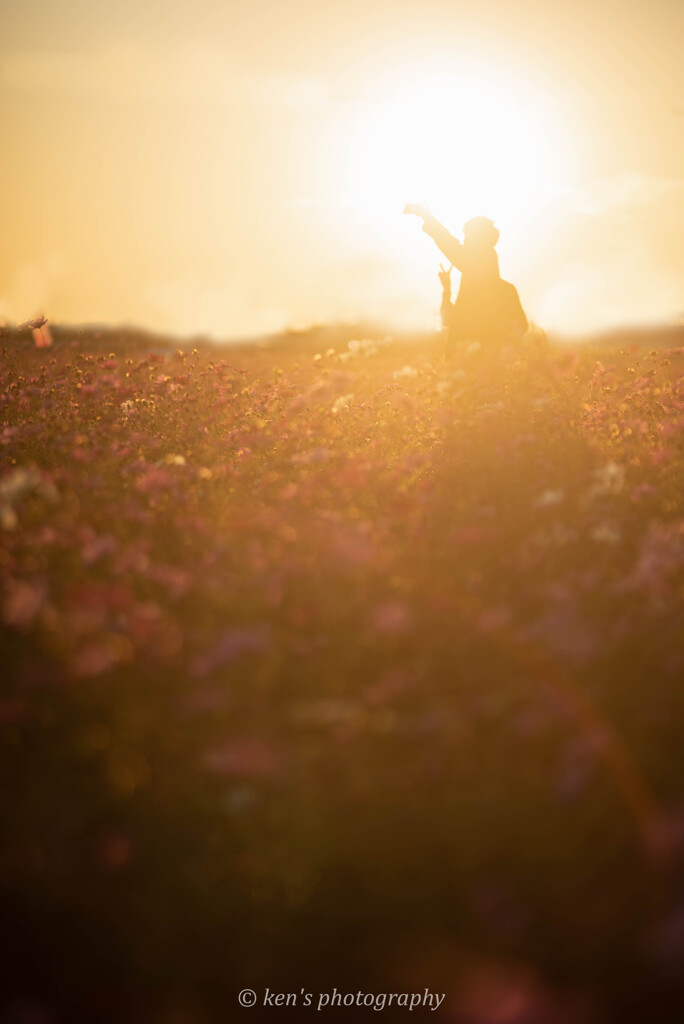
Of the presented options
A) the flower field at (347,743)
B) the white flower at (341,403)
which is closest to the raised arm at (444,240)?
the white flower at (341,403)

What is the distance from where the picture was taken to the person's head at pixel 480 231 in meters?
9.16

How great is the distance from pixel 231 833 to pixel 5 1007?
3.43ft

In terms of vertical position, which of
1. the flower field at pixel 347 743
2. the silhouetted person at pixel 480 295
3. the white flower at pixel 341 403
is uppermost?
the silhouetted person at pixel 480 295

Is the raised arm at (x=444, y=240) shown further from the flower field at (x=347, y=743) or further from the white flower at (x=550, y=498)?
the white flower at (x=550, y=498)

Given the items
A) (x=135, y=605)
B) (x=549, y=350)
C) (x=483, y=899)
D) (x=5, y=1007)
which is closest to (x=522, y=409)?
(x=549, y=350)

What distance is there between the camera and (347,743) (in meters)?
2.85

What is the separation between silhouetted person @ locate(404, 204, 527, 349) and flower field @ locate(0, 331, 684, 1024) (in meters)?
4.55

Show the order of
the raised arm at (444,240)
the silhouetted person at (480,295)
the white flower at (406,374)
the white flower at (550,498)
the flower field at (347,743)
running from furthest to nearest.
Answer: the raised arm at (444,240) < the silhouetted person at (480,295) < the white flower at (406,374) < the white flower at (550,498) < the flower field at (347,743)

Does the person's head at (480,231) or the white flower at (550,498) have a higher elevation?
the person's head at (480,231)

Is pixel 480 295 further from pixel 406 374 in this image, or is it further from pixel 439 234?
pixel 406 374

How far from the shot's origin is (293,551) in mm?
4176

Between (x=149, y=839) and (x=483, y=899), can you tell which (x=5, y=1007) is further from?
(x=483, y=899)

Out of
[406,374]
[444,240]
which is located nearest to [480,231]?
[444,240]

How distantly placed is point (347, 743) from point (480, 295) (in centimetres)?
816
